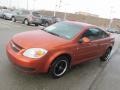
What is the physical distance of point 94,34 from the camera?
626 centimetres

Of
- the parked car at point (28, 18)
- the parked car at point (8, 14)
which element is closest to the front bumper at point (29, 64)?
the parked car at point (28, 18)

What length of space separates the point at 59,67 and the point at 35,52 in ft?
3.02

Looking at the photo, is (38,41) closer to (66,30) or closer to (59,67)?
(59,67)

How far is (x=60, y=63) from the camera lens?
16.3 feet

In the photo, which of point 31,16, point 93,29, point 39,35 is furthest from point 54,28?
point 31,16

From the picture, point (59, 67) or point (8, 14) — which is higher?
point (59, 67)

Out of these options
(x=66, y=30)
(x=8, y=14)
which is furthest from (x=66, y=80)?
(x=8, y=14)

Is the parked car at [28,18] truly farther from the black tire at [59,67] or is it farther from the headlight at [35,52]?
the headlight at [35,52]

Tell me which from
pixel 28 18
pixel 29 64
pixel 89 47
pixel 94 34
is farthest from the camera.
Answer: pixel 28 18

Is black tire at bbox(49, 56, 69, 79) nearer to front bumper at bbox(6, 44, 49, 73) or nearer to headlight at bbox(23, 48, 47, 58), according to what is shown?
front bumper at bbox(6, 44, 49, 73)

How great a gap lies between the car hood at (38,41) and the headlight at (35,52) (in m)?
0.10

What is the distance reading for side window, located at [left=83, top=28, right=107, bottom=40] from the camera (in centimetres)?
585

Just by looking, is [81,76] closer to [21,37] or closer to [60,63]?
[60,63]

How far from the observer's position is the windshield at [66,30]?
5.51 m
